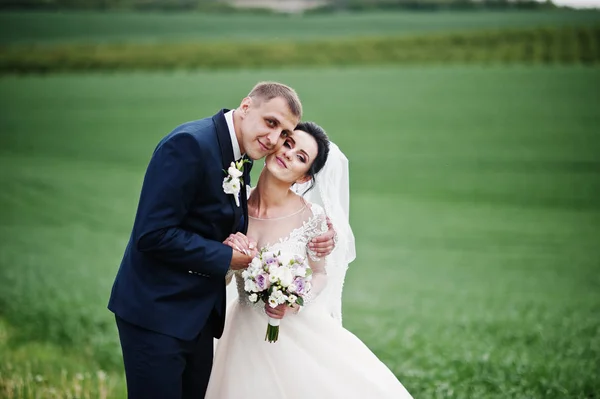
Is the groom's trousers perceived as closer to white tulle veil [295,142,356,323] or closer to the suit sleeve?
the suit sleeve

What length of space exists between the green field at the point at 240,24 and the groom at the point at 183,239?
39.8 m

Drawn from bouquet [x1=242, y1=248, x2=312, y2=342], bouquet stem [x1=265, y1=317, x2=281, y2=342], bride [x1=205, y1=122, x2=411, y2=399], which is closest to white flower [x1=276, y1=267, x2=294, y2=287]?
bouquet [x1=242, y1=248, x2=312, y2=342]

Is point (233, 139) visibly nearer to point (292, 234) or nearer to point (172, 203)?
point (172, 203)

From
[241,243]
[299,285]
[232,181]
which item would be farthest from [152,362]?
A: [232,181]

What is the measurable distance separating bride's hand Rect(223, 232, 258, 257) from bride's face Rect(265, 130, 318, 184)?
55cm

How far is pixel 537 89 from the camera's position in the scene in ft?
111

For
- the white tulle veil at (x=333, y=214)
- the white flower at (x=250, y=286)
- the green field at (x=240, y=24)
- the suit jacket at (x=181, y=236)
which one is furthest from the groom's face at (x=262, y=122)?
the green field at (x=240, y=24)

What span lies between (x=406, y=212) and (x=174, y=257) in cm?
1584

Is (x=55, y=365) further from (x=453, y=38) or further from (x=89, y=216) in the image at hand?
(x=453, y=38)

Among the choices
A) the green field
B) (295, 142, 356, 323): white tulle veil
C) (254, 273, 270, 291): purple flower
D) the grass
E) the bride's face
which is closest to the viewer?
(254, 273, 270, 291): purple flower

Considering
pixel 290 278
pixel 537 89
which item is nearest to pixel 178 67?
pixel 537 89

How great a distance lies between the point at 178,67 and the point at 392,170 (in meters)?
20.4

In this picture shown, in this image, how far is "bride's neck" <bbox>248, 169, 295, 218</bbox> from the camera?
5.07m

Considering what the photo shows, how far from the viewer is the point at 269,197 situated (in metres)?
5.09
